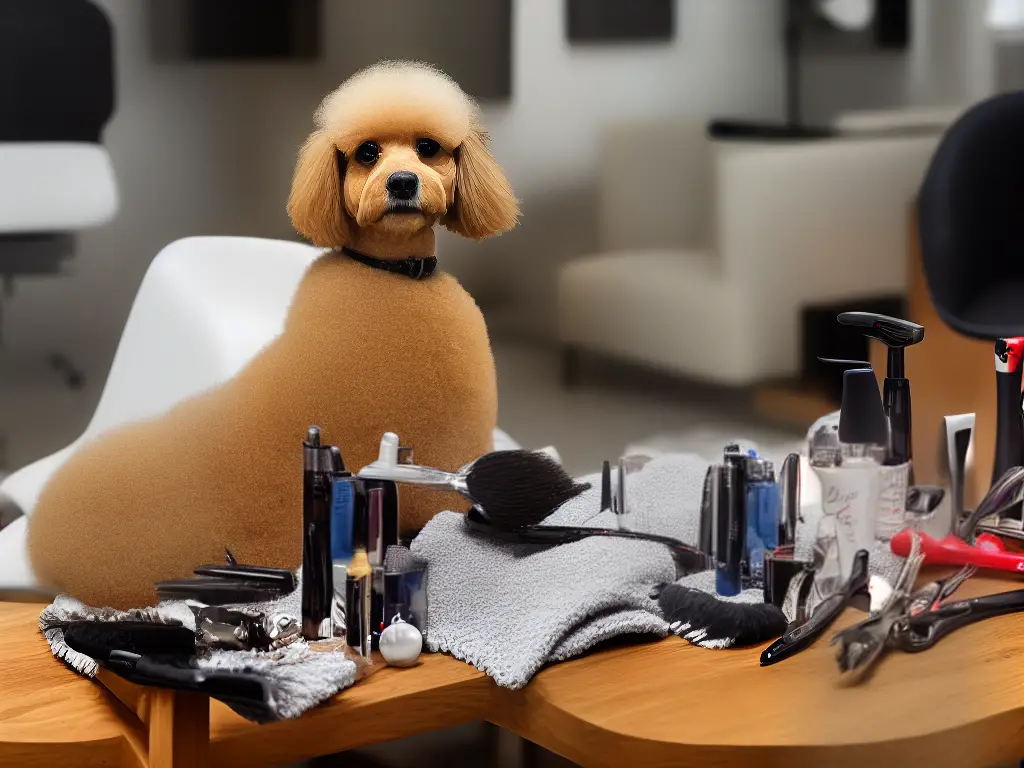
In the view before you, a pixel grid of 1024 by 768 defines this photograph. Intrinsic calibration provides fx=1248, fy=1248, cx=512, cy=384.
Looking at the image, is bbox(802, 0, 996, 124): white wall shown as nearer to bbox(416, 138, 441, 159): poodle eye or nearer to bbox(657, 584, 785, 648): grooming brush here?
bbox(416, 138, 441, 159): poodle eye

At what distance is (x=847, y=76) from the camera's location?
143 cm

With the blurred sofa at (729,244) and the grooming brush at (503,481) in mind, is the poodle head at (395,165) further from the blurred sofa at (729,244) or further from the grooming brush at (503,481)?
the blurred sofa at (729,244)

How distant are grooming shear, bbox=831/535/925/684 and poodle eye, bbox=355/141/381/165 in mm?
414

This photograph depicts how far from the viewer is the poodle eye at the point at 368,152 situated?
0.82 m

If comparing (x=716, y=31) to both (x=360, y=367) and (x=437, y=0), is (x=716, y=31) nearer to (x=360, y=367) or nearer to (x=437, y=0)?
(x=437, y=0)

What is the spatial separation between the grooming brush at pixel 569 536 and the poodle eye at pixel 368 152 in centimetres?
24

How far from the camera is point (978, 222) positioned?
4.51ft

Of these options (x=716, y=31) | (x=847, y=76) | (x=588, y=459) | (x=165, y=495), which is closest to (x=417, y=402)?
(x=165, y=495)

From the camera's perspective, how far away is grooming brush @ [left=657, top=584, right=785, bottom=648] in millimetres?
726

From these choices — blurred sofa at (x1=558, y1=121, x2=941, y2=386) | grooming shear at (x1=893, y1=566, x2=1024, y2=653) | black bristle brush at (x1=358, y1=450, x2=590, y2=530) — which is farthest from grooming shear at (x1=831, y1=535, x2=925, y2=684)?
blurred sofa at (x1=558, y1=121, x2=941, y2=386)

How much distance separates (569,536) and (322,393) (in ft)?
0.63

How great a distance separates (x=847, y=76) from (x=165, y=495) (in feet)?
3.13

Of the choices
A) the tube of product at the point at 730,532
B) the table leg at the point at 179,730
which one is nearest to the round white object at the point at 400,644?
the table leg at the point at 179,730

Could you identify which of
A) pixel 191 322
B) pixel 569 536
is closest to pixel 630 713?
pixel 569 536
